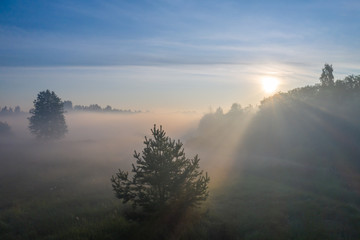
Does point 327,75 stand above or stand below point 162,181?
above

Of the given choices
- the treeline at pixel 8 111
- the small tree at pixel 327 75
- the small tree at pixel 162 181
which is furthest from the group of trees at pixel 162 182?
the treeline at pixel 8 111

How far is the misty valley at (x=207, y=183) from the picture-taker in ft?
38.1

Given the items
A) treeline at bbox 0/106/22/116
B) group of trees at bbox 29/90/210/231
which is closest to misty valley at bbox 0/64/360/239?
group of trees at bbox 29/90/210/231

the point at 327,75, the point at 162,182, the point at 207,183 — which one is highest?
the point at 327,75

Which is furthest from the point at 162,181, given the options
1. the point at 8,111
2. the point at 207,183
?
the point at 8,111

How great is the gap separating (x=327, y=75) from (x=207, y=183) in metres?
46.5

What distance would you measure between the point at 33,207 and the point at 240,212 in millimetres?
15052

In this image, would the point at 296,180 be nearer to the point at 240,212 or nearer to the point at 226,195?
the point at 226,195

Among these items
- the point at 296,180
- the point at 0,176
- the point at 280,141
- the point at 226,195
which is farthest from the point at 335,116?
the point at 0,176

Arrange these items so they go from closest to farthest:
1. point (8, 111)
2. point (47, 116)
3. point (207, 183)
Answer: point (207, 183) < point (47, 116) < point (8, 111)

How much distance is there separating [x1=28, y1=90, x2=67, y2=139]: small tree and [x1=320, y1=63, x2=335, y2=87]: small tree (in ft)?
190

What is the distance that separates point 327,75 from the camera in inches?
2178

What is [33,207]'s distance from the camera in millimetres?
18594

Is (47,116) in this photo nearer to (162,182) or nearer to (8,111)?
(162,182)
